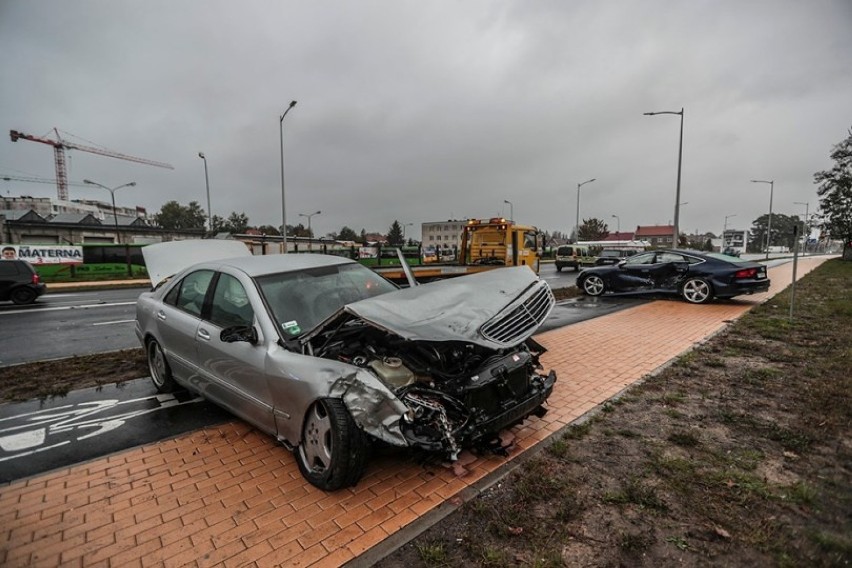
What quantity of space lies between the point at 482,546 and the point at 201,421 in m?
3.06

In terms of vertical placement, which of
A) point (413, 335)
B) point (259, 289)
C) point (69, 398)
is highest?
point (259, 289)

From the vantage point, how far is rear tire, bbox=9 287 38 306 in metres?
13.5

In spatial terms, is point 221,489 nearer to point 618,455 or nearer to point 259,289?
point 259,289

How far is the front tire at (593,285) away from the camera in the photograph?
12188 mm

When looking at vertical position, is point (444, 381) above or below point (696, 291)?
above

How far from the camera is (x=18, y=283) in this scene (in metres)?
13.4

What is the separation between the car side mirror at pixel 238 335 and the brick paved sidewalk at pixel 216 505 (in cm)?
98

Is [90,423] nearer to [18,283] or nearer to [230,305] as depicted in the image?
[230,305]

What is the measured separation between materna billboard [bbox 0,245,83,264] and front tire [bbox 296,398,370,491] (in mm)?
26742

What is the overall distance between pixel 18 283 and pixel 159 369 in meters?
13.4

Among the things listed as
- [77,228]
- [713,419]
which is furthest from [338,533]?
[77,228]

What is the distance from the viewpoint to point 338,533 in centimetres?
241

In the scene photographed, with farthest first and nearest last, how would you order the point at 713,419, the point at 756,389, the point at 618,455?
1. the point at 756,389
2. the point at 713,419
3. the point at 618,455

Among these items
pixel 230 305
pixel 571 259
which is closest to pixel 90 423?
pixel 230 305
